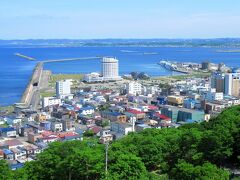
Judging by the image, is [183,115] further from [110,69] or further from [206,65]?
[206,65]

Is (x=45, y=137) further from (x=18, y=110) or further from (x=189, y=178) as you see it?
(x=189, y=178)

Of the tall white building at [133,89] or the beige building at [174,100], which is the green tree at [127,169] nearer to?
the beige building at [174,100]

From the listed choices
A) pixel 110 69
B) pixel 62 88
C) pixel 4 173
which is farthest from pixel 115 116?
pixel 110 69

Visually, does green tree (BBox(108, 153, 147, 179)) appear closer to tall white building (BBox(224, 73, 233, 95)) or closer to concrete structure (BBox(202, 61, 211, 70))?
tall white building (BBox(224, 73, 233, 95))

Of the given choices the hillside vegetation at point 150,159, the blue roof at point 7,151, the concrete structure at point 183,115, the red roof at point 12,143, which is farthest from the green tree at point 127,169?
the concrete structure at point 183,115

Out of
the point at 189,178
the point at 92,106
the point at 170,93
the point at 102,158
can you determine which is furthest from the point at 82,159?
the point at 170,93

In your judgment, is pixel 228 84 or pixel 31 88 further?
pixel 31 88
